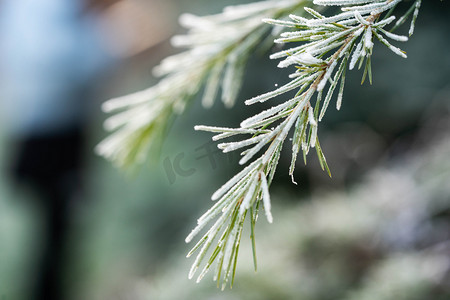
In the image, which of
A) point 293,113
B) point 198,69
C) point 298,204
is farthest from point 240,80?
point 298,204

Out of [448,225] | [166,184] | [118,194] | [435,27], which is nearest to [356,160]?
[435,27]

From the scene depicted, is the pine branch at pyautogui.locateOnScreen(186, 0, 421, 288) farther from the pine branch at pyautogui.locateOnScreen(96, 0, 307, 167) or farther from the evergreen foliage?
the pine branch at pyautogui.locateOnScreen(96, 0, 307, 167)

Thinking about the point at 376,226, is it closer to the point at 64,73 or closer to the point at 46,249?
the point at 46,249

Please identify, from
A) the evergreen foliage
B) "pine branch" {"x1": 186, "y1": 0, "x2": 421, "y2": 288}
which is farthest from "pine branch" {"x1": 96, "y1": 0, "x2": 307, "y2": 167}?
"pine branch" {"x1": 186, "y1": 0, "x2": 421, "y2": 288}

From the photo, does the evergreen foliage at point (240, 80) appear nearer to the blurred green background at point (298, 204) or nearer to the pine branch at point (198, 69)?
the pine branch at point (198, 69)

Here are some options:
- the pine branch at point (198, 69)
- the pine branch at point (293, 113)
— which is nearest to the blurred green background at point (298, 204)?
the pine branch at point (198, 69)

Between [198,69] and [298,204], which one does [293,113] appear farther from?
[298,204]
